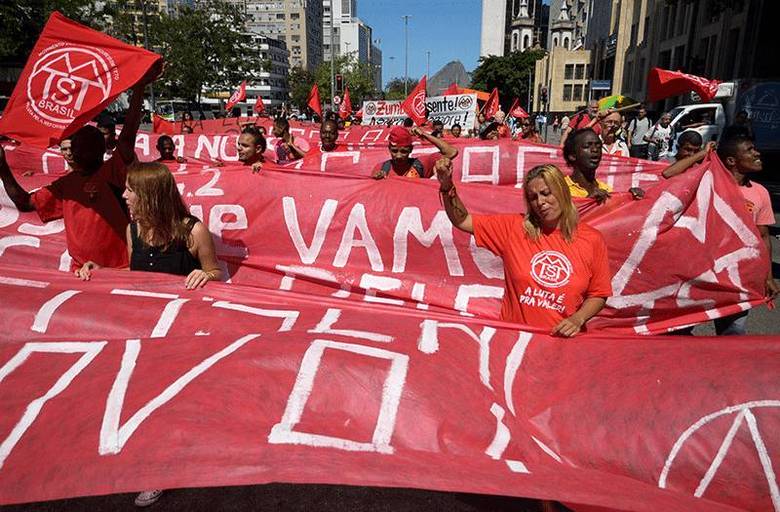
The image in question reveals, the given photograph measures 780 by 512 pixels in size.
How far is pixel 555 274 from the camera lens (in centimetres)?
245

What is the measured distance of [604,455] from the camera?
1.91 metres

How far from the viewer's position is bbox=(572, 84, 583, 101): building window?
227 ft

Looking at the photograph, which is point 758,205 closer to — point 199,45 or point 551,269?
point 551,269

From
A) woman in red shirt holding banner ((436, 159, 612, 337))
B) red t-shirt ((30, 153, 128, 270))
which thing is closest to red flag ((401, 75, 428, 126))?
red t-shirt ((30, 153, 128, 270))

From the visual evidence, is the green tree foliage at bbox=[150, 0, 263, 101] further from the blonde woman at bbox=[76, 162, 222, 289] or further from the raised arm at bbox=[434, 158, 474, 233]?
the raised arm at bbox=[434, 158, 474, 233]

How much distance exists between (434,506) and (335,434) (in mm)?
1217

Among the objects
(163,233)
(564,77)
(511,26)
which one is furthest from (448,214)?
(511,26)

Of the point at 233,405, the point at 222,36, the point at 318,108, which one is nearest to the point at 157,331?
the point at 233,405

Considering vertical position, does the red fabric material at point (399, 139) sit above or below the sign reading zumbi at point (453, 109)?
below

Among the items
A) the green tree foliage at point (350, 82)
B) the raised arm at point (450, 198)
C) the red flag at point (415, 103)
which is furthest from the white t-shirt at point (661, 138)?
the green tree foliage at point (350, 82)

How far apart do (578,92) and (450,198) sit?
7383 cm

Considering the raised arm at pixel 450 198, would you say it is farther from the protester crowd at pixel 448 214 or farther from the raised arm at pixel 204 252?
the raised arm at pixel 204 252

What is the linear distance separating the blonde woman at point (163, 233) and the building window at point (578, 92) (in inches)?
2895

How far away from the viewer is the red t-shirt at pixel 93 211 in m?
3.20
